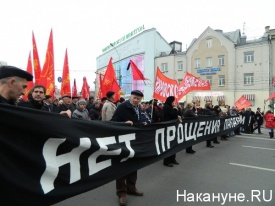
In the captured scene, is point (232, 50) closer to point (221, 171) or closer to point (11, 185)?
point (221, 171)

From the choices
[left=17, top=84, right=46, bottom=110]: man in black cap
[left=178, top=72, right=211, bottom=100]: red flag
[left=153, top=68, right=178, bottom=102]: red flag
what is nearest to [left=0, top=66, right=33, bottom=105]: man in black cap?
[left=17, top=84, right=46, bottom=110]: man in black cap

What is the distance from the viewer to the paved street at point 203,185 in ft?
13.1

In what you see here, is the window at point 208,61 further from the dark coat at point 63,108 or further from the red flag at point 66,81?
the dark coat at point 63,108

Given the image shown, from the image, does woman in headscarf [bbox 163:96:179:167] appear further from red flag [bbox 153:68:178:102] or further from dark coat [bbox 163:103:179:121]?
red flag [bbox 153:68:178:102]

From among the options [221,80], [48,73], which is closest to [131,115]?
[48,73]

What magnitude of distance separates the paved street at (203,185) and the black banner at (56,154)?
0.89 m

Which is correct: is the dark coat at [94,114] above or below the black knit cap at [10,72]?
below

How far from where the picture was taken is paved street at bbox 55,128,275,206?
4.00 metres

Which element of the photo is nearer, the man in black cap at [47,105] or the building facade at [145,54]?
the man in black cap at [47,105]

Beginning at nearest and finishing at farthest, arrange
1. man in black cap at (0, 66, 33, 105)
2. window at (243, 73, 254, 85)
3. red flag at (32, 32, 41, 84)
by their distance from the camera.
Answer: man in black cap at (0, 66, 33, 105) → red flag at (32, 32, 41, 84) → window at (243, 73, 254, 85)

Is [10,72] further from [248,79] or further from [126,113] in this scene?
[248,79]

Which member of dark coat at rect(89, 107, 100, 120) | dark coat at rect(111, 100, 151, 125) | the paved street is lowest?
the paved street

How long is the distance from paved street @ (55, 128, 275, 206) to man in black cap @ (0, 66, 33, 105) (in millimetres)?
2308

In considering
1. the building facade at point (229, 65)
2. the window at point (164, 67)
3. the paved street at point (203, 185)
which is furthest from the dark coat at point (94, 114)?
the window at point (164, 67)
